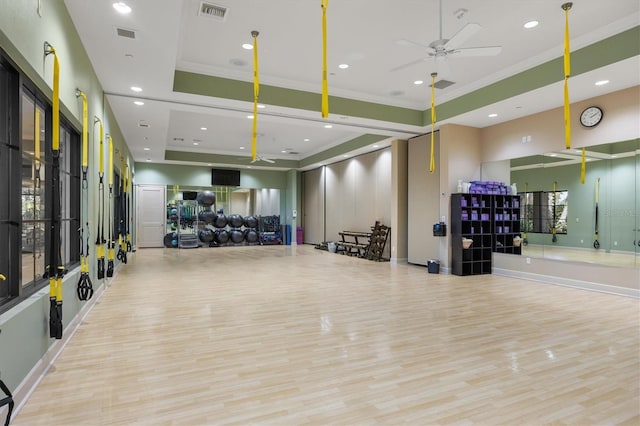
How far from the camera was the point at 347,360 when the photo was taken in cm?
336

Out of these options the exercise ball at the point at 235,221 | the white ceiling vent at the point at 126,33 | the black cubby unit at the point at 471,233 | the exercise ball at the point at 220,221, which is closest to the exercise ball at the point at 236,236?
the exercise ball at the point at 235,221

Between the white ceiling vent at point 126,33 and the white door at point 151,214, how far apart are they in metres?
11.3

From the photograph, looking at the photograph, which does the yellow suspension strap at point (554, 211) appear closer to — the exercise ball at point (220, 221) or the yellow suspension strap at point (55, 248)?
the yellow suspension strap at point (55, 248)

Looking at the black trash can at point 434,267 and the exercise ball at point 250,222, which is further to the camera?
the exercise ball at point 250,222

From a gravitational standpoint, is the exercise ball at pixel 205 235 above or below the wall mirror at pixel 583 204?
below

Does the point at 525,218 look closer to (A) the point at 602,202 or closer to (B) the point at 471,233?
(B) the point at 471,233

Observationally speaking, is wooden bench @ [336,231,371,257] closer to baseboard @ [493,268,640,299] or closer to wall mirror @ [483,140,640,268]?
baseboard @ [493,268,640,299]

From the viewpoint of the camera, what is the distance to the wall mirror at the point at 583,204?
6258 millimetres

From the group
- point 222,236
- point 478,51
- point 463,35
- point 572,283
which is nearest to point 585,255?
point 572,283

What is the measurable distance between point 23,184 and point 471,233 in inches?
310

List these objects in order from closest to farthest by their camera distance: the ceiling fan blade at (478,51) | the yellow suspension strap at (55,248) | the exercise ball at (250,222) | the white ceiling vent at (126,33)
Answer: the yellow suspension strap at (55,248)
the white ceiling vent at (126,33)
the ceiling fan blade at (478,51)
the exercise ball at (250,222)

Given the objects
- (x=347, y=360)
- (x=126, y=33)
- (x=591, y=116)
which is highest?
(x=126, y=33)

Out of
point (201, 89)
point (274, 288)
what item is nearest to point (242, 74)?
point (201, 89)

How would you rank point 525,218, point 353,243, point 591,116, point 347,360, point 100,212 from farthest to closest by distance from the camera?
point 353,243 → point 525,218 → point 591,116 → point 100,212 → point 347,360
